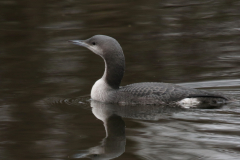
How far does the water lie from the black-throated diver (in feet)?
0.57

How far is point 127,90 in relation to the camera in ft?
21.1

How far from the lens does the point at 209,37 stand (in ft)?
32.6

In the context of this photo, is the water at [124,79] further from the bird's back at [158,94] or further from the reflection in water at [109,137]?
the bird's back at [158,94]

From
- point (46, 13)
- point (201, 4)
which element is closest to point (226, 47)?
point (201, 4)

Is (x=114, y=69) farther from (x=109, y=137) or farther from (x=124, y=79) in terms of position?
(x=109, y=137)

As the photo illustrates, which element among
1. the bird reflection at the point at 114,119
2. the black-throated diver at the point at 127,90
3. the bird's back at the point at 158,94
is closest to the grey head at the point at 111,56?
the black-throated diver at the point at 127,90

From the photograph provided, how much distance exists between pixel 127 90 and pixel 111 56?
503 mm

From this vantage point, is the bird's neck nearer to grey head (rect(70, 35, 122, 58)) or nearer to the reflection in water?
grey head (rect(70, 35, 122, 58))

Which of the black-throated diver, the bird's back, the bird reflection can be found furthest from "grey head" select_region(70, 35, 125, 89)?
the bird reflection

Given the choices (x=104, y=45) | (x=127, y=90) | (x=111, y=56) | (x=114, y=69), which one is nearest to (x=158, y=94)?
(x=127, y=90)

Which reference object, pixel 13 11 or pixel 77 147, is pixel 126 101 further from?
pixel 13 11

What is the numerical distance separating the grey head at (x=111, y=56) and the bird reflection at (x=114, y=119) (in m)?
0.37

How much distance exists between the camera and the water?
189 inches

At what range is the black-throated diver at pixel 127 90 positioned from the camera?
6203mm
